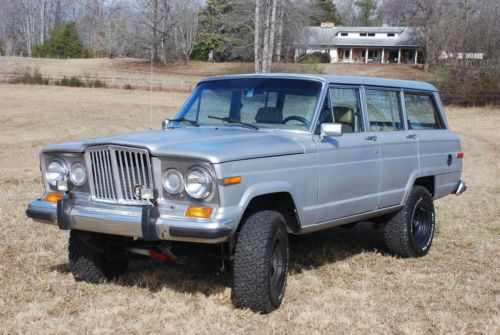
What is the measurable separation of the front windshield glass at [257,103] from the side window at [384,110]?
914 mm

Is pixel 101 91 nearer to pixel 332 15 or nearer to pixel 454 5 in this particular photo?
pixel 454 5

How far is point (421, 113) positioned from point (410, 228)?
4.39 ft

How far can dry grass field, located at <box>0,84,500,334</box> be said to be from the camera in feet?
16.9

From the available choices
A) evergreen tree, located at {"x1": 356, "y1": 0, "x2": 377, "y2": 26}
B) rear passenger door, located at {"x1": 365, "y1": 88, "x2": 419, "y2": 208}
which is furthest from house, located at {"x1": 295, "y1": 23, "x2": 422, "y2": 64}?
rear passenger door, located at {"x1": 365, "y1": 88, "x2": 419, "y2": 208}

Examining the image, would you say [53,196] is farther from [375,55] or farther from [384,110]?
[375,55]

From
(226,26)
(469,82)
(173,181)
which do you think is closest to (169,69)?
(226,26)

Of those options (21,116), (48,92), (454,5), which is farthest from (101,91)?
(454,5)

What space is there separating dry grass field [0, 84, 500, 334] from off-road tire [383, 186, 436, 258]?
0.14 meters

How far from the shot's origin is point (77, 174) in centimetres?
559

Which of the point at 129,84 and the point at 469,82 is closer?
the point at 469,82

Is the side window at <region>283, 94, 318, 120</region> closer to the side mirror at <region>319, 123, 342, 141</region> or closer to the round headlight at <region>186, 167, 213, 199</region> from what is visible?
the side mirror at <region>319, 123, 342, 141</region>

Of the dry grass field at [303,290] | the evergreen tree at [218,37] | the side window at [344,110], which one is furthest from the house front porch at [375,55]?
the side window at [344,110]

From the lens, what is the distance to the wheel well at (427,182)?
7.61 metres

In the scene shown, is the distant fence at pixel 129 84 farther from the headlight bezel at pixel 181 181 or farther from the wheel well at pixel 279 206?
the headlight bezel at pixel 181 181
